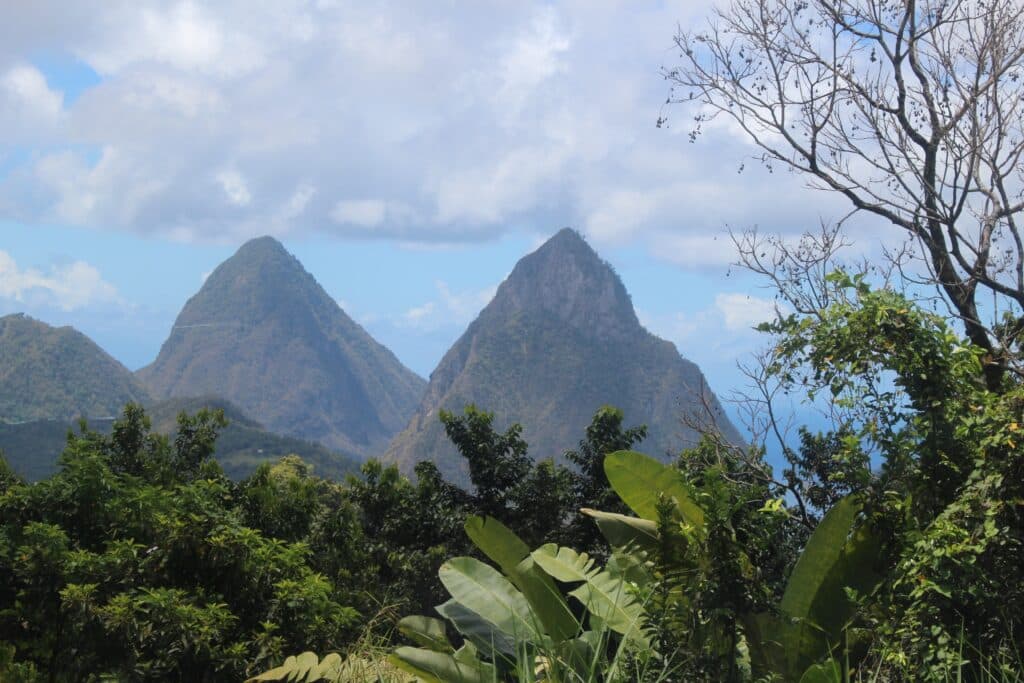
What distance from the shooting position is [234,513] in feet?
25.5

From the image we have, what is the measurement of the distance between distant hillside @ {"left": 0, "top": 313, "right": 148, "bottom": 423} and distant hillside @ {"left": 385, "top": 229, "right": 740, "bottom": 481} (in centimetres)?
5418

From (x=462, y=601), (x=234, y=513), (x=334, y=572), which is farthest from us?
(x=334, y=572)

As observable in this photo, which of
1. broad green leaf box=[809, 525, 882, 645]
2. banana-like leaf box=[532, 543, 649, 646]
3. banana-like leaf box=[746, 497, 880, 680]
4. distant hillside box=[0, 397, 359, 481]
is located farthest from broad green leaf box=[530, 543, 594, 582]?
distant hillside box=[0, 397, 359, 481]

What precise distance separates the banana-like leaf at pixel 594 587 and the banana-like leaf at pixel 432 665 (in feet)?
2.26

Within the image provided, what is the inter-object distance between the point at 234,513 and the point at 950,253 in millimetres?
6074

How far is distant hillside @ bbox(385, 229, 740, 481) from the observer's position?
128000mm

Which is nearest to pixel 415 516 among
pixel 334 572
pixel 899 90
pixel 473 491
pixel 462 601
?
pixel 473 491

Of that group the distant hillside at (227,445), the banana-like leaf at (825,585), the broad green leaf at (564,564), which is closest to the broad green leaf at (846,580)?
the banana-like leaf at (825,585)

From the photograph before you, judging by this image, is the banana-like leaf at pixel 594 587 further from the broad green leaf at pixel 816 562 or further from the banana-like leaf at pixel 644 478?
the broad green leaf at pixel 816 562

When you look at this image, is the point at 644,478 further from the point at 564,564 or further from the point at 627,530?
the point at 564,564

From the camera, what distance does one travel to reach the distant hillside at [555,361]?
128000mm

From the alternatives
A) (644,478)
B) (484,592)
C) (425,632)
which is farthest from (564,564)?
(425,632)

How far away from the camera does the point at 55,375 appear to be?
15700 centimetres

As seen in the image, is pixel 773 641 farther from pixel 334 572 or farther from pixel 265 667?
pixel 334 572
